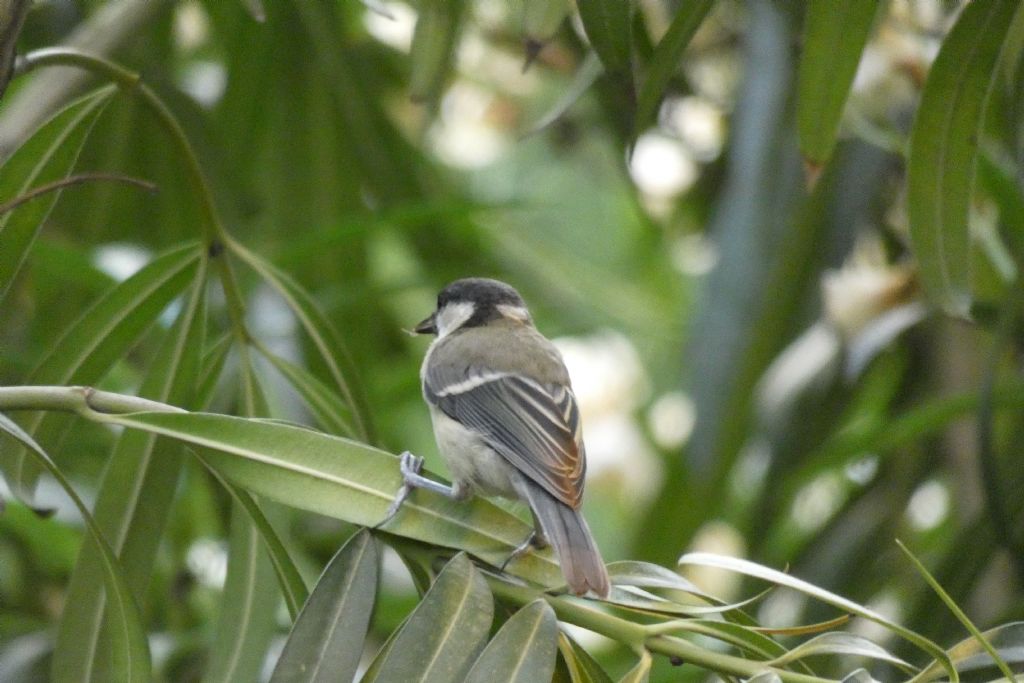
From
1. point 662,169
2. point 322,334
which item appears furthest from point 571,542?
point 662,169

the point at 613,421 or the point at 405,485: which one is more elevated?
the point at 405,485

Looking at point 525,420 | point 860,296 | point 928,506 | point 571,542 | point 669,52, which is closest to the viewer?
point 571,542

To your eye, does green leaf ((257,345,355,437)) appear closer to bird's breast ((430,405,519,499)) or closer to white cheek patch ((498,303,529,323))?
bird's breast ((430,405,519,499))

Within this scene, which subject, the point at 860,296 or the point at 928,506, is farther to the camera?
the point at 928,506

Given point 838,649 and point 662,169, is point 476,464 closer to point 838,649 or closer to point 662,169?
point 838,649

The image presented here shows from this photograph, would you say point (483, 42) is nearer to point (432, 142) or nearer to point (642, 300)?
point (432, 142)

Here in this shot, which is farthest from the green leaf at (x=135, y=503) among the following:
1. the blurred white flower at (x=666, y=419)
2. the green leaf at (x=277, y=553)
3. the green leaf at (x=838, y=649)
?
the blurred white flower at (x=666, y=419)

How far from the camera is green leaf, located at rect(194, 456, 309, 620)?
1288mm

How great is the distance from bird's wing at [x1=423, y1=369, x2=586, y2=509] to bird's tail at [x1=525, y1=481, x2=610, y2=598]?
19mm

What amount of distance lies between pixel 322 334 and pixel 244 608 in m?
0.38

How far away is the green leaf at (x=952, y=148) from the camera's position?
4.84 feet

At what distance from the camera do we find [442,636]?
3.83ft

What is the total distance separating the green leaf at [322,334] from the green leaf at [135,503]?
0.10 m

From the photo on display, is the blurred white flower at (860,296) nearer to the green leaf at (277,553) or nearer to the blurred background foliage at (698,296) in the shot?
the blurred background foliage at (698,296)
